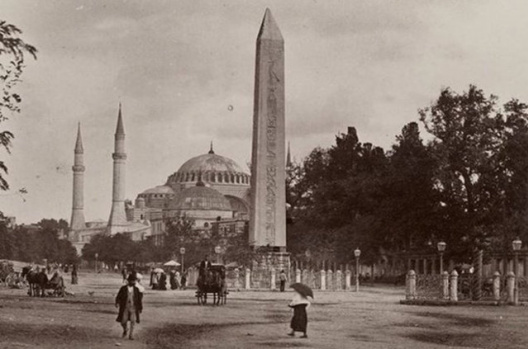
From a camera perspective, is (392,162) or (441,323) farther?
(392,162)

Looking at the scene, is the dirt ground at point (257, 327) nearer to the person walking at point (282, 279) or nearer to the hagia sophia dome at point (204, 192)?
the person walking at point (282, 279)

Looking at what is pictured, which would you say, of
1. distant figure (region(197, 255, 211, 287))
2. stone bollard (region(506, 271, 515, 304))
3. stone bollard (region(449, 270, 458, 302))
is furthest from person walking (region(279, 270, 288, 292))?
stone bollard (region(506, 271, 515, 304))

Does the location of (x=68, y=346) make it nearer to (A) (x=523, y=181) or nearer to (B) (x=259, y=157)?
(B) (x=259, y=157)

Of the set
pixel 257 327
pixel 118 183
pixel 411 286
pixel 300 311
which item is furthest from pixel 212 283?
pixel 118 183

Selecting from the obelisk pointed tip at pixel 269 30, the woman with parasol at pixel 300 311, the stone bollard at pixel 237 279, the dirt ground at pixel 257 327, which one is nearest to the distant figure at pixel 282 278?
the stone bollard at pixel 237 279

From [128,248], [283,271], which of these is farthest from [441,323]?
[128,248]

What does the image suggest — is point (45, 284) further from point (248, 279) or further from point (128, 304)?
point (128, 304)
